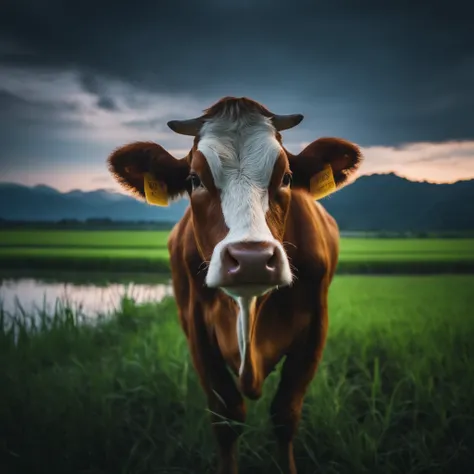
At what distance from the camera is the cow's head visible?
154 centimetres

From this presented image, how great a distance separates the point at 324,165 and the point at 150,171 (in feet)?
2.73

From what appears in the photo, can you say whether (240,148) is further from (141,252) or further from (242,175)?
(141,252)

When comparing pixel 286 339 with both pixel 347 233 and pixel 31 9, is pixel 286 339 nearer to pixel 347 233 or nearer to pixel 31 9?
pixel 347 233

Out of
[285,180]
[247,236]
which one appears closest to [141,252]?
[285,180]

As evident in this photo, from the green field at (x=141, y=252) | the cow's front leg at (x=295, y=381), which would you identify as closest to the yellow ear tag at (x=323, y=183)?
the cow's front leg at (x=295, y=381)

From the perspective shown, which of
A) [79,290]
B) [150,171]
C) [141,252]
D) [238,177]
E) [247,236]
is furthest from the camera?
[141,252]

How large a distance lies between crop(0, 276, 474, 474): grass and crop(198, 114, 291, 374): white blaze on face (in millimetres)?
728

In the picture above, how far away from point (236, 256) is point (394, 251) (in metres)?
2.57

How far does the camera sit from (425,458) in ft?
7.17

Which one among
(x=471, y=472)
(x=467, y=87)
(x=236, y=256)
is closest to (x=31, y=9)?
(x=236, y=256)

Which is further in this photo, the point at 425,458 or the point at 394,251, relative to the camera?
the point at 394,251

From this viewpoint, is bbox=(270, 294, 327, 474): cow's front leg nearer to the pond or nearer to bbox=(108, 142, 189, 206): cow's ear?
bbox=(108, 142, 189, 206): cow's ear

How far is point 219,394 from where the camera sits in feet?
7.97

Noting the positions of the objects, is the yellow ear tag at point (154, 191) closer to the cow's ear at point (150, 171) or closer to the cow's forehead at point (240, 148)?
the cow's ear at point (150, 171)
